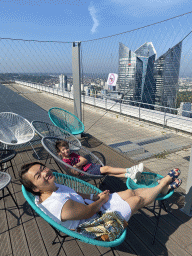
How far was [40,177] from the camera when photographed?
125cm

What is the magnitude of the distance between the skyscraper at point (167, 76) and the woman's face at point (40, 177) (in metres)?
3.24

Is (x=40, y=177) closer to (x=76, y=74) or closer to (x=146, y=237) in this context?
(x=146, y=237)

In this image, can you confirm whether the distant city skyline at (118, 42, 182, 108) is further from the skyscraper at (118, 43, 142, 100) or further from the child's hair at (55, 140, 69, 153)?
the child's hair at (55, 140, 69, 153)

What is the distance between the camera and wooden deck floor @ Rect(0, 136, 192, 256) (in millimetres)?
1459

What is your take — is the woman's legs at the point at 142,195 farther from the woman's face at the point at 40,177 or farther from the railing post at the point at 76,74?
the railing post at the point at 76,74

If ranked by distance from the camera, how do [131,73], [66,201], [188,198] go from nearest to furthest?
[66,201] → [188,198] → [131,73]

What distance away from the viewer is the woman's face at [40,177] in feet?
4.07

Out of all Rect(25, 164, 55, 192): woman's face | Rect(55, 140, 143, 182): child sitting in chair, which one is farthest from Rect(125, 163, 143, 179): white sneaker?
Rect(25, 164, 55, 192): woman's face

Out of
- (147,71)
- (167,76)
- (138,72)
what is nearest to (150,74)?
(147,71)

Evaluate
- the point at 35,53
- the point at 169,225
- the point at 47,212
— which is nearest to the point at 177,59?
the point at 35,53

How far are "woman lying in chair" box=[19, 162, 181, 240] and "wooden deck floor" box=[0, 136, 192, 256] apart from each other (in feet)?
1.08

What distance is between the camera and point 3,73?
10.6ft

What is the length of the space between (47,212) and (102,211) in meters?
0.44

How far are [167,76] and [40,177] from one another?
388cm
